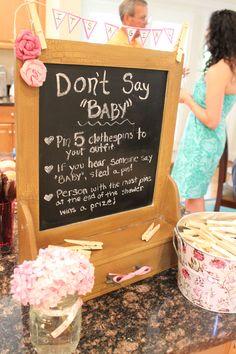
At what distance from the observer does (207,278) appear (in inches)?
33.7

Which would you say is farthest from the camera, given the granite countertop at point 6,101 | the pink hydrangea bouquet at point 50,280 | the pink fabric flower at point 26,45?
the granite countertop at point 6,101

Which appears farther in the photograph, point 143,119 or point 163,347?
point 143,119

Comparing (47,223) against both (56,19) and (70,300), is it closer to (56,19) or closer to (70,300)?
(70,300)

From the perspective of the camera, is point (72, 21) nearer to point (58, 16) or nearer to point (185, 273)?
point (58, 16)

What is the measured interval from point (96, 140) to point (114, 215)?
0.82 feet

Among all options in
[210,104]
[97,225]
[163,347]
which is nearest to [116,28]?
[97,225]

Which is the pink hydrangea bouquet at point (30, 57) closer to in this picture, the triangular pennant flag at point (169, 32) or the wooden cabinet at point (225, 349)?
the triangular pennant flag at point (169, 32)

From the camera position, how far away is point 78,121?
894 millimetres

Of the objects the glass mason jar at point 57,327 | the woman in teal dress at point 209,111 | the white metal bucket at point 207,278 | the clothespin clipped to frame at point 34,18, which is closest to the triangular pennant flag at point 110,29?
the clothespin clipped to frame at point 34,18

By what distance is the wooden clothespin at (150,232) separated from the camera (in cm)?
102

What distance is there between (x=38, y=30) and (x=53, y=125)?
0.71ft

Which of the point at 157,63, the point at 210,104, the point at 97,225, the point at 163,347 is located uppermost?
the point at 157,63

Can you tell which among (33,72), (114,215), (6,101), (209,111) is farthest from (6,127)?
(33,72)

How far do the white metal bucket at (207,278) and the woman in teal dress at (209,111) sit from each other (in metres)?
1.20
